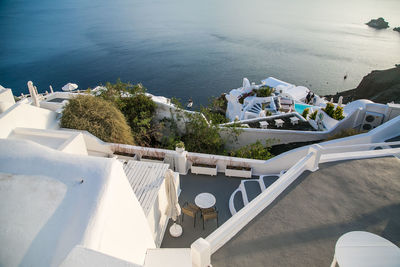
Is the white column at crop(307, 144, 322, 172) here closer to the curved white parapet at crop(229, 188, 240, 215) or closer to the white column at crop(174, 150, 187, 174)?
the curved white parapet at crop(229, 188, 240, 215)

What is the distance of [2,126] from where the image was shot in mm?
8070

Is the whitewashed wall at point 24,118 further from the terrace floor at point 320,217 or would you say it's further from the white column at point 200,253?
the terrace floor at point 320,217

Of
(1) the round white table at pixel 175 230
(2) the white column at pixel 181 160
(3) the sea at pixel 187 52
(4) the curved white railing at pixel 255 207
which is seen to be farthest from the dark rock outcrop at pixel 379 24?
(1) the round white table at pixel 175 230

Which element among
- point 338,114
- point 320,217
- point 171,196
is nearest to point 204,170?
point 171,196

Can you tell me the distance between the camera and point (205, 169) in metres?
10.9

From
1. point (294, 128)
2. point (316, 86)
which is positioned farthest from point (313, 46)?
point (294, 128)

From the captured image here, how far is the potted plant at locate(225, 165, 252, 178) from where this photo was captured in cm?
1080

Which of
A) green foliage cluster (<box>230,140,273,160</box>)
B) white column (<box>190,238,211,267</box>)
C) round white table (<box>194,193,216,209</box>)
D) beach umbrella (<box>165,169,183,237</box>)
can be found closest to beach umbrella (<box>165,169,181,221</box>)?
beach umbrella (<box>165,169,183,237</box>)

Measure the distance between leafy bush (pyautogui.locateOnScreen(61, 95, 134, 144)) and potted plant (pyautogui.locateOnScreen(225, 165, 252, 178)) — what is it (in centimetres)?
487

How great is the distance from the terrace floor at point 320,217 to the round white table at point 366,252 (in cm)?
137

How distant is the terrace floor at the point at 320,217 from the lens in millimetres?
4523

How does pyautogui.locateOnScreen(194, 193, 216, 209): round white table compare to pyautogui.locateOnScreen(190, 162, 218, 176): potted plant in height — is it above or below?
above

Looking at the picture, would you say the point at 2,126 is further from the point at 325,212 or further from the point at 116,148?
the point at 325,212

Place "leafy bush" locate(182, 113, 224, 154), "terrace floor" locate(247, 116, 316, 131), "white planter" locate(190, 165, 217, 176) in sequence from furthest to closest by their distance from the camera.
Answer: "terrace floor" locate(247, 116, 316, 131)
"leafy bush" locate(182, 113, 224, 154)
"white planter" locate(190, 165, 217, 176)
